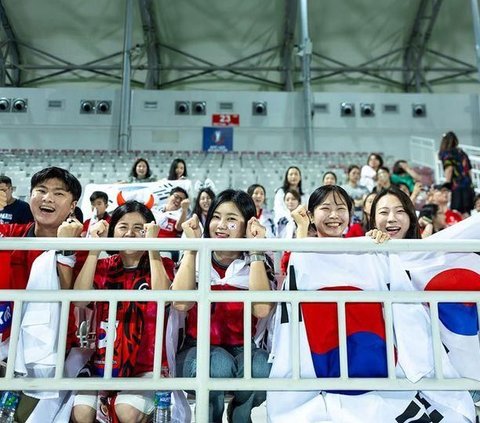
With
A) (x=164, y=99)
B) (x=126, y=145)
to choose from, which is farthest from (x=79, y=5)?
(x=126, y=145)

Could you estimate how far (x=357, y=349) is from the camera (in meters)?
1.46

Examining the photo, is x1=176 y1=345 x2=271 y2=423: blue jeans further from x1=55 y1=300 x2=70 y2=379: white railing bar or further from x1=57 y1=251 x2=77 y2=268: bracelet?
x1=57 y1=251 x2=77 y2=268: bracelet

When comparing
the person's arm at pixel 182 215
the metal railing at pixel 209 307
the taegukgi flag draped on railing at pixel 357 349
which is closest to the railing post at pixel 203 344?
the metal railing at pixel 209 307

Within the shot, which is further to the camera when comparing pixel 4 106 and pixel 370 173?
pixel 4 106

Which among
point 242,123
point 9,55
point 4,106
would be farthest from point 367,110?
point 9,55

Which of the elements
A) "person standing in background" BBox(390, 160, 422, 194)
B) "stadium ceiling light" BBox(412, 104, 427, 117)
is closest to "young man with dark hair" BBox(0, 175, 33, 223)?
"person standing in background" BBox(390, 160, 422, 194)

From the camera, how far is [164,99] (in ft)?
39.9

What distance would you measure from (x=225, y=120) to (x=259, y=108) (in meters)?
0.99

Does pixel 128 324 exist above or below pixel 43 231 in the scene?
below

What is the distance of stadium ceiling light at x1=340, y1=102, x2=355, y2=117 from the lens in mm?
12227

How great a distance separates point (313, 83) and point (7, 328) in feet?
42.8

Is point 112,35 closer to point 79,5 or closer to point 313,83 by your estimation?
point 79,5

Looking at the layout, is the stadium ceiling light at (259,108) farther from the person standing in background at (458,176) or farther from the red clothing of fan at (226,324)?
the red clothing of fan at (226,324)

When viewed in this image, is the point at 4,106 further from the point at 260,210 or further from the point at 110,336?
the point at 110,336
